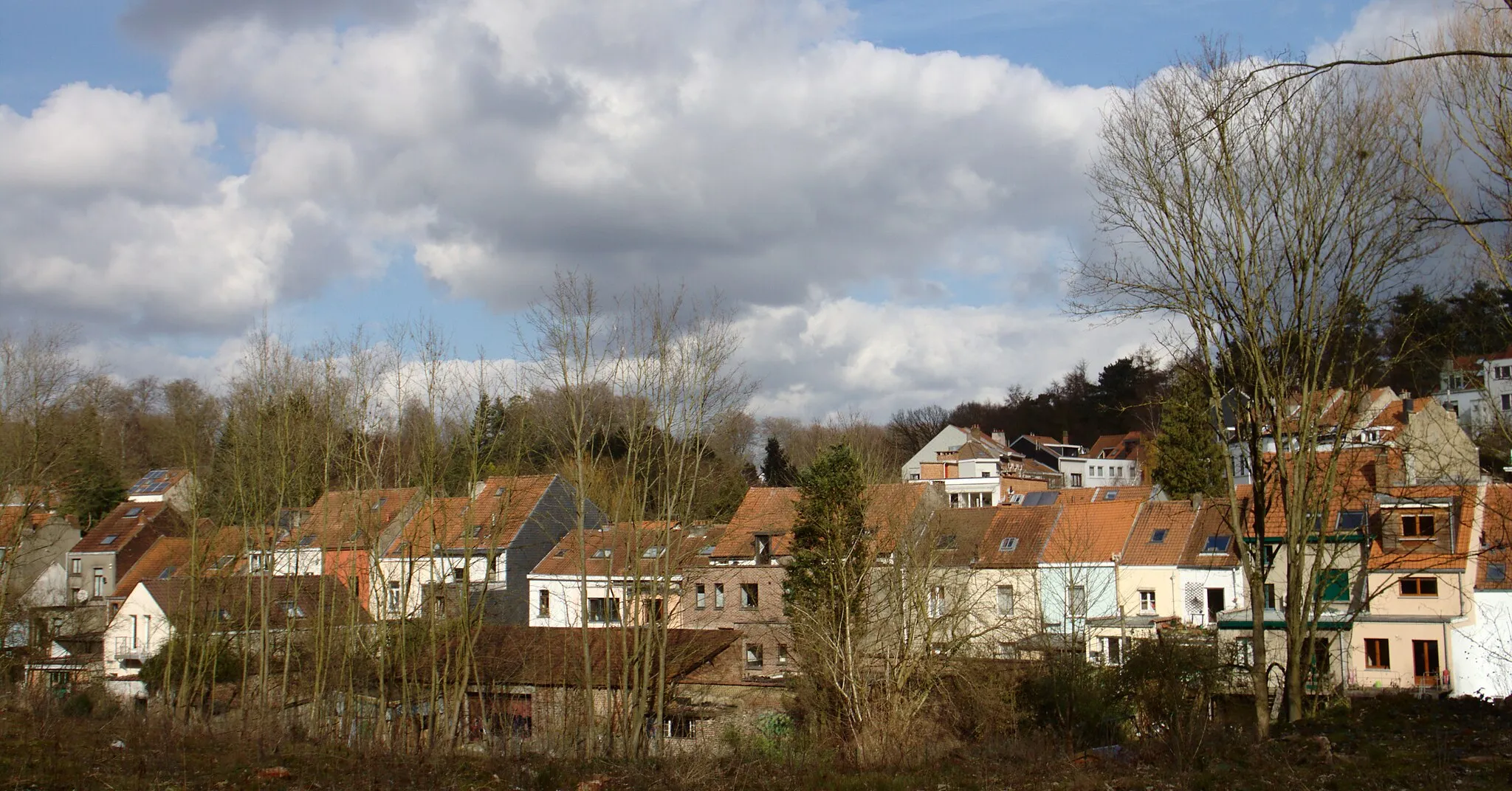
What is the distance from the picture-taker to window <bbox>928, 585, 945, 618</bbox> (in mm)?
25516

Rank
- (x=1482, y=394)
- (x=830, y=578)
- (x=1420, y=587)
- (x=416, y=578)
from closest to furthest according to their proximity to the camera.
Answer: (x=1482, y=394) → (x=830, y=578) → (x=1420, y=587) → (x=416, y=578)

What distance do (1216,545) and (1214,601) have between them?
66.9 inches

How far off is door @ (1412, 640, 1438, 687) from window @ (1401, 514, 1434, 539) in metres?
3.09

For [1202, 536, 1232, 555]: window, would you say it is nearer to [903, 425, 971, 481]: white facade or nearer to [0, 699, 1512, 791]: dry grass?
[0, 699, 1512, 791]: dry grass

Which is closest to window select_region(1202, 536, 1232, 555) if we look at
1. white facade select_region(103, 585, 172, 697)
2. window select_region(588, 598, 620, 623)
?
window select_region(588, 598, 620, 623)

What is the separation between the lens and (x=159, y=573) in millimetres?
43406

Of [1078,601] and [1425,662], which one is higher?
[1078,601]

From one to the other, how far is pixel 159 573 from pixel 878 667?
34420 millimetres

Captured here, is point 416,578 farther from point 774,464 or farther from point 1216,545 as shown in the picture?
point 774,464

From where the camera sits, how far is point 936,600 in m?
26.8

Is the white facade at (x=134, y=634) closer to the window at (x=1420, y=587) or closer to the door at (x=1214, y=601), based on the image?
the door at (x=1214, y=601)

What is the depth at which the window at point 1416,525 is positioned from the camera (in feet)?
90.5

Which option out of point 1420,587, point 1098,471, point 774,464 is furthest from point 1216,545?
point 1098,471

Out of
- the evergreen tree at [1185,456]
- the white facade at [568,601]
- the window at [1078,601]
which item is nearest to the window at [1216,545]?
the window at [1078,601]
